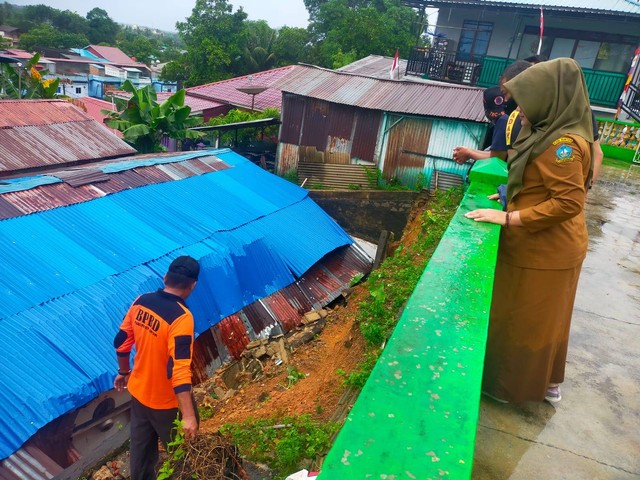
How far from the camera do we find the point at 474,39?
1842 cm

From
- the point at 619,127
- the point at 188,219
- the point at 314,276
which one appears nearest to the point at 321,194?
the point at 314,276

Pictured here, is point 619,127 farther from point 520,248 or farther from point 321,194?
point 520,248

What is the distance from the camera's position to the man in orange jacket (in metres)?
3.40

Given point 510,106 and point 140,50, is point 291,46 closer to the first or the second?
point 510,106

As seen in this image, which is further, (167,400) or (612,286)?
(612,286)

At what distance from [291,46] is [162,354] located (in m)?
32.3

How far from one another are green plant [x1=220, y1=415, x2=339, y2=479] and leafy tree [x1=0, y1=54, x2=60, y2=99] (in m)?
17.9

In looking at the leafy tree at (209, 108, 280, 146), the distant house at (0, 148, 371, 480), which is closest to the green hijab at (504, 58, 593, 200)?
the distant house at (0, 148, 371, 480)

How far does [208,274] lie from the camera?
854 cm

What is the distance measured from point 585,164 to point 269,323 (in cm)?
751

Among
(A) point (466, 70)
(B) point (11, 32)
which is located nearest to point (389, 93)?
(A) point (466, 70)

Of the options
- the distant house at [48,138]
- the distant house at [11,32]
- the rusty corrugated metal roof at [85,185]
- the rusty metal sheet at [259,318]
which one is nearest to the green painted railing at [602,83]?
the rusty corrugated metal roof at [85,185]

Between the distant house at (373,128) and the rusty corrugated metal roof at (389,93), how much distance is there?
3cm

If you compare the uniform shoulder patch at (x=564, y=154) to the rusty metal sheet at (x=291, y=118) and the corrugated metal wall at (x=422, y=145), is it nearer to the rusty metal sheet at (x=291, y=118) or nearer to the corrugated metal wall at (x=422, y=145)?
the corrugated metal wall at (x=422, y=145)
